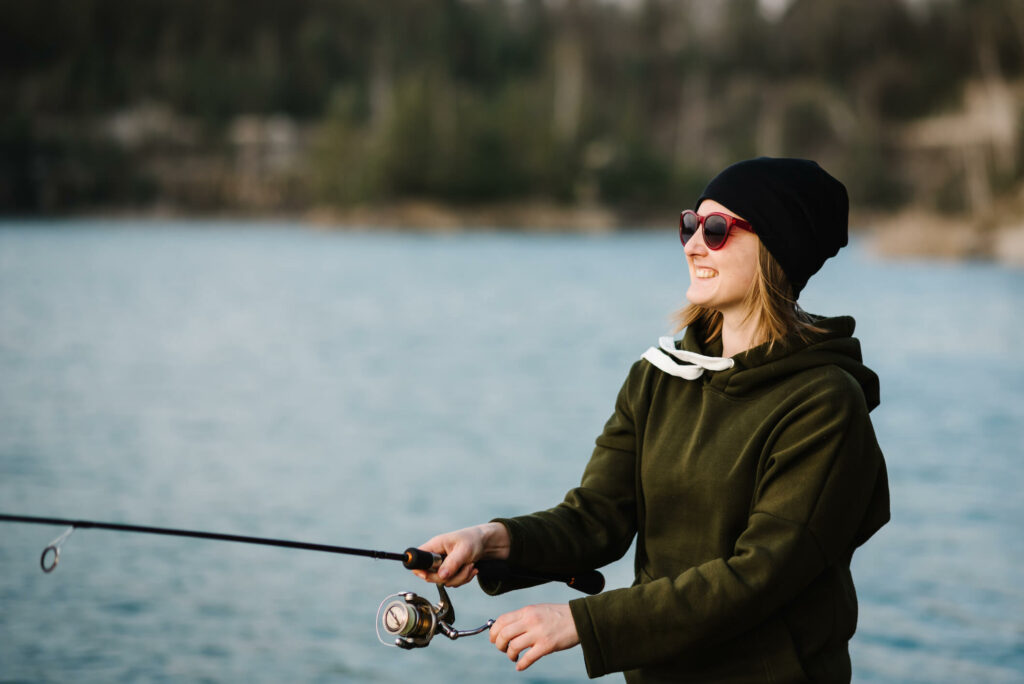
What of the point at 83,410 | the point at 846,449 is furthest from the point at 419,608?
the point at 83,410

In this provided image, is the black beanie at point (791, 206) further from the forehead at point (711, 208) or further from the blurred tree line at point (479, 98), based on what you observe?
the blurred tree line at point (479, 98)

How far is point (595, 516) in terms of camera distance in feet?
7.54

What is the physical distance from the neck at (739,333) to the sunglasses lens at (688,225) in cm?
15

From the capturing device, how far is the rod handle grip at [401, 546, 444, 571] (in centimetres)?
213

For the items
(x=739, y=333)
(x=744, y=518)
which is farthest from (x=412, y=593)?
(x=739, y=333)

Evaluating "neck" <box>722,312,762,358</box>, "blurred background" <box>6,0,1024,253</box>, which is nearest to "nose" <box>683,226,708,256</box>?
"neck" <box>722,312,762,358</box>

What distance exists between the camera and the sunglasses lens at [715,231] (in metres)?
2.11

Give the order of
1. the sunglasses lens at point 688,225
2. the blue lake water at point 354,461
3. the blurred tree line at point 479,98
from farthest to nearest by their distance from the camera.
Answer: the blurred tree line at point 479,98, the blue lake water at point 354,461, the sunglasses lens at point 688,225

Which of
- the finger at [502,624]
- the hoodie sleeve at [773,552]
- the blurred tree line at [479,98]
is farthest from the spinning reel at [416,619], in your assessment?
the blurred tree line at [479,98]

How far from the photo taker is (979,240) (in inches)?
1505

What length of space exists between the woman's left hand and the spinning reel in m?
0.35

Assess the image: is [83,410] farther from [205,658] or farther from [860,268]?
[860,268]

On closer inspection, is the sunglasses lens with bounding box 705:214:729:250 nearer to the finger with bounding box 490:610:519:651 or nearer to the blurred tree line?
the finger with bounding box 490:610:519:651

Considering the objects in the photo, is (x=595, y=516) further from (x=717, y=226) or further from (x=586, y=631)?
(x=717, y=226)
